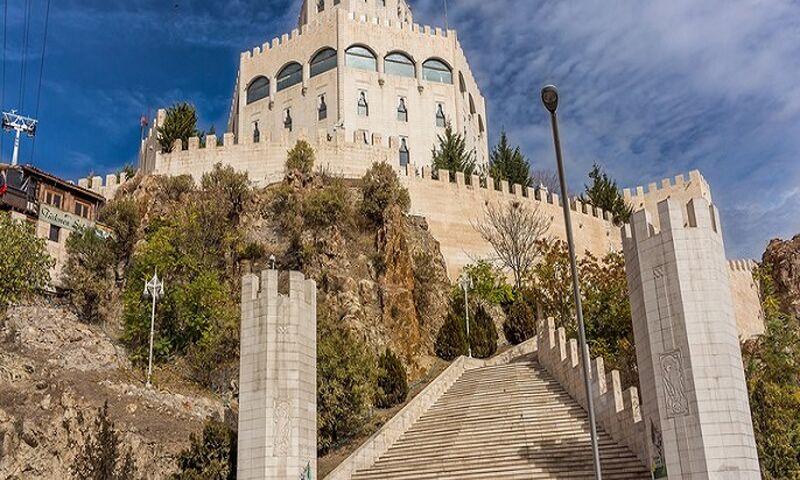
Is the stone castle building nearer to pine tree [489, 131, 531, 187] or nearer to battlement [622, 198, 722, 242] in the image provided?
pine tree [489, 131, 531, 187]

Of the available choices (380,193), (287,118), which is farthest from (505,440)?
(287,118)

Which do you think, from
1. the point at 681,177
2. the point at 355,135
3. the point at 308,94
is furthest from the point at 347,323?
the point at 681,177

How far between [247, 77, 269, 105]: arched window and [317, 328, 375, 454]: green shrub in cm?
2948

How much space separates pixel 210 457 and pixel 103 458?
394 cm

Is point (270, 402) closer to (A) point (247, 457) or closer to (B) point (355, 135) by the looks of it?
(A) point (247, 457)

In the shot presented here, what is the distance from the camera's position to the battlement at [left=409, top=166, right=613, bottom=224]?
44812mm

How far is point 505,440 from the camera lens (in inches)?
942

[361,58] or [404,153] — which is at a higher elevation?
[361,58]

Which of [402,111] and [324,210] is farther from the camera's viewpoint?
[402,111]

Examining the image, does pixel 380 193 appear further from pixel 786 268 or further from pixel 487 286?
pixel 786 268

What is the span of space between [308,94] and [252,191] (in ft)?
45.6

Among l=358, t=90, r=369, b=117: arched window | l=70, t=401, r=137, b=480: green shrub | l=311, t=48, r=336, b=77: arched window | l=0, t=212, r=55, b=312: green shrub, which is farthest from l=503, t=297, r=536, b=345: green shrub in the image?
l=311, t=48, r=336, b=77: arched window

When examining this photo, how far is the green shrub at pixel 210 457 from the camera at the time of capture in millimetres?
22781

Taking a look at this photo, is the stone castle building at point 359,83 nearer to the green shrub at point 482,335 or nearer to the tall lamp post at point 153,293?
the green shrub at point 482,335
